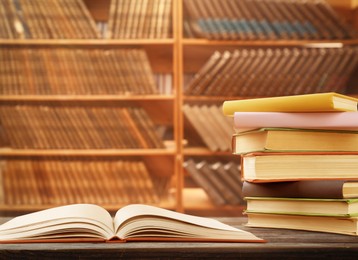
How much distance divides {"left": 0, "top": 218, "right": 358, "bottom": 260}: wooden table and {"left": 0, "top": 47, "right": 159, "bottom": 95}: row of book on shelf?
7.28 feet

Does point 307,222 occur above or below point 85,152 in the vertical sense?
below

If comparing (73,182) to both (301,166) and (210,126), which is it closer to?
(210,126)

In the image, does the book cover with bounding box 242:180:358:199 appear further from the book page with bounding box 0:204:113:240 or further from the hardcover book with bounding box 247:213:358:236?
the book page with bounding box 0:204:113:240

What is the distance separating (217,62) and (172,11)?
405mm

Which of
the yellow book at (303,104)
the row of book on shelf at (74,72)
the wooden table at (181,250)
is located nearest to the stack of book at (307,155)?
the yellow book at (303,104)

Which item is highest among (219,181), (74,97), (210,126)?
(74,97)

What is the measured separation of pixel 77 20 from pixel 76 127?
0.62 meters

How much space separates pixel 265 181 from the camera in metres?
0.93

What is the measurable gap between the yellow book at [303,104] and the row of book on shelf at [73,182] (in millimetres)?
2022

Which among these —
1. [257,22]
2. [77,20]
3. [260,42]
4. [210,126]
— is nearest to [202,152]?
[210,126]

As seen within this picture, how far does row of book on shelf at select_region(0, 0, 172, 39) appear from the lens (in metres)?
2.92

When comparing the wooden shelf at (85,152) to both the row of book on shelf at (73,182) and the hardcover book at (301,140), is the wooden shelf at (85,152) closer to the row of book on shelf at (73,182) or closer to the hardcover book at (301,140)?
the row of book on shelf at (73,182)

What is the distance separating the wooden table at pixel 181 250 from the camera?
718 mm

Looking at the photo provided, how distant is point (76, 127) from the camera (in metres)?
2.92
